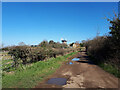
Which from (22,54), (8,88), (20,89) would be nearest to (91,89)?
(20,89)

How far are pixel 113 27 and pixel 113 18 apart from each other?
88 cm

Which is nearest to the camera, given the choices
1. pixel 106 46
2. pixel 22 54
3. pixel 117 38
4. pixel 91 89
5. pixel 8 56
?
pixel 91 89

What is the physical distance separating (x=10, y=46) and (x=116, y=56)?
10.1 m

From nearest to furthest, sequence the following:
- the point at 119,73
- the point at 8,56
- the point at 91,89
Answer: the point at 91,89
the point at 119,73
the point at 8,56

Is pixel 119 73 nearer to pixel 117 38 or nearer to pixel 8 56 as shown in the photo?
pixel 117 38

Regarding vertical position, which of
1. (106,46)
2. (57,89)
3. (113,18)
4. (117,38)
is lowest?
(57,89)

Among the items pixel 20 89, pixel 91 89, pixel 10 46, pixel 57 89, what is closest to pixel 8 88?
pixel 20 89

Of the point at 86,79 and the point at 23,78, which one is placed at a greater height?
the point at 23,78

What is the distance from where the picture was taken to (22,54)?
31.4ft

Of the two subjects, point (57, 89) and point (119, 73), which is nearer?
point (57, 89)

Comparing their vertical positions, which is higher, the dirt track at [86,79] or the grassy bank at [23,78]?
the grassy bank at [23,78]

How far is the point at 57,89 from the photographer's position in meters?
4.69

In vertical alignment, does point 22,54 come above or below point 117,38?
below

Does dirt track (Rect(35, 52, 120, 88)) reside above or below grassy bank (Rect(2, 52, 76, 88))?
below
